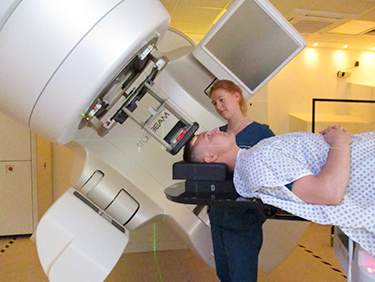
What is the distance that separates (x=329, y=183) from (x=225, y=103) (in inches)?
27.2

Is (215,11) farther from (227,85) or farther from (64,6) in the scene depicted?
(64,6)

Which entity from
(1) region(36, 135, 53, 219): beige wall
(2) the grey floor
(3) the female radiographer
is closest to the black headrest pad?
(3) the female radiographer

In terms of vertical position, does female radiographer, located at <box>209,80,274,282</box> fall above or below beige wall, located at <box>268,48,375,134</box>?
below

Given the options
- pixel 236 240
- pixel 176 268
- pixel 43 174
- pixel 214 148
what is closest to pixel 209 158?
pixel 214 148

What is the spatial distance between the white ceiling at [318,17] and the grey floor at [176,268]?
1.97 meters

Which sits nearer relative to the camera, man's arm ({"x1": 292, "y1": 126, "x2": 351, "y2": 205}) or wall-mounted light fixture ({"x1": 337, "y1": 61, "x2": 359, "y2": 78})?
man's arm ({"x1": 292, "y1": 126, "x2": 351, "y2": 205})

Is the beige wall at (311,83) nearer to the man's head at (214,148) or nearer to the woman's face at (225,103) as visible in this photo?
the woman's face at (225,103)

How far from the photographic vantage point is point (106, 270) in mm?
1195

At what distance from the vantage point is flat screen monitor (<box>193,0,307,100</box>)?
1281 millimetres

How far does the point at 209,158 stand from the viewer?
44.7 inches

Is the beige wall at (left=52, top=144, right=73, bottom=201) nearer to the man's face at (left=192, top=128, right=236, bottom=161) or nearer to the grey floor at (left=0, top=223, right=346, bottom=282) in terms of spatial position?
the grey floor at (left=0, top=223, right=346, bottom=282)

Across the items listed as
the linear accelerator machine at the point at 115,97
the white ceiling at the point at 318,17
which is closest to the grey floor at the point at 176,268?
the linear accelerator machine at the point at 115,97

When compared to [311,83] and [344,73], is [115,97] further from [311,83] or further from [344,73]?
[344,73]

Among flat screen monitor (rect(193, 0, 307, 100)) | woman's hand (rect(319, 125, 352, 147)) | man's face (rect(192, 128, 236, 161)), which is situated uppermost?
flat screen monitor (rect(193, 0, 307, 100))
